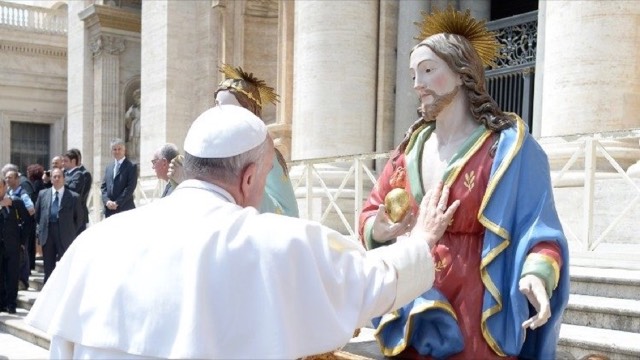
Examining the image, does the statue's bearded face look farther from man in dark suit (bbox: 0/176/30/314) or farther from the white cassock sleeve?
man in dark suit (bbox: 0/176/30/314)

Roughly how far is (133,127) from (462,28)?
51.0ft

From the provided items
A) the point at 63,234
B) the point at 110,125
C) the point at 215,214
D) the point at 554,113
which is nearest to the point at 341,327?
the point at 215,214

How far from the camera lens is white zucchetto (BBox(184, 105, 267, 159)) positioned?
1.69m

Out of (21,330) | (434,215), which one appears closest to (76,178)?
(21,330)

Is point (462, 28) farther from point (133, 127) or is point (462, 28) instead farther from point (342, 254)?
point (133, 127)

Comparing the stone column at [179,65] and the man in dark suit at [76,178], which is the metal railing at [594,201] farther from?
the stone column at [179,65]

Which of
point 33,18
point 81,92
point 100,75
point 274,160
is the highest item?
point 33,18

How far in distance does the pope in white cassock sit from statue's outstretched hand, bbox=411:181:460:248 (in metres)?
0.48

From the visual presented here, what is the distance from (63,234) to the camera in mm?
8586

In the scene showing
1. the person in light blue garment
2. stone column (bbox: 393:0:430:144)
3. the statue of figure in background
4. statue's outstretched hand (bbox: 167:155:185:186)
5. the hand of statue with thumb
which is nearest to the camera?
the hand of statue with thumb

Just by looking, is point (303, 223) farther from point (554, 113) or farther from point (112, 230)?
point (554, 113)


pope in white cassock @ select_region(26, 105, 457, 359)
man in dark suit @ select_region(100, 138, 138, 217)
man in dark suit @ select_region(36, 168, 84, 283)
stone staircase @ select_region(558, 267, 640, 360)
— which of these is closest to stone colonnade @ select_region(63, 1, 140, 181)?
man in dark suit @ select_region(100, 138, 138, 217)

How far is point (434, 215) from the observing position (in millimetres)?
2324

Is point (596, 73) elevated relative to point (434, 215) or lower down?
elevated
